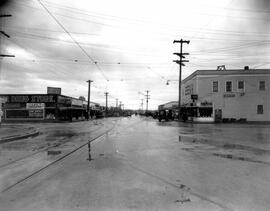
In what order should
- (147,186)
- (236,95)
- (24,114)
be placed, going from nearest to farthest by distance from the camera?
1. (147,186)
2. (236,95)
3. (24,114)

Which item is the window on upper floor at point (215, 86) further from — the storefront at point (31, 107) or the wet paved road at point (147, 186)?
the wet paved road at point (147, 186)

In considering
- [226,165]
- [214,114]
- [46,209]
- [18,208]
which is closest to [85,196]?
[46,209]

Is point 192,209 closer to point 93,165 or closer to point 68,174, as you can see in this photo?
point 68,174

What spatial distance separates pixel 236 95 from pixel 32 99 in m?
39.7

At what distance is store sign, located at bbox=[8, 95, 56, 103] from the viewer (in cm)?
5703

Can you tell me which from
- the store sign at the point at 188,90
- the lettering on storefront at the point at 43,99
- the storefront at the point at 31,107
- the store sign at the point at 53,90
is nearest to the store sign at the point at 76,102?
the store sign at the point at 53,90

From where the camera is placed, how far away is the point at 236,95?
45312 millimetres

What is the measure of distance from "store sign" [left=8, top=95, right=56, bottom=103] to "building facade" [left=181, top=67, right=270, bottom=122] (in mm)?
29003

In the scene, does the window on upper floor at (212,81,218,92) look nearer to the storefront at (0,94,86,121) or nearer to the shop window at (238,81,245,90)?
the shop window at (238,81,245,90)

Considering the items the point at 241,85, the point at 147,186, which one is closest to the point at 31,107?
the point at 241,85

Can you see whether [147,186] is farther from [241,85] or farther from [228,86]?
[241,85]

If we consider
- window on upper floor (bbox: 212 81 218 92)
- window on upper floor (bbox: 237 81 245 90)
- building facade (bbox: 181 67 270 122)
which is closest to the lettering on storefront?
building facade (bbox: 181 67 270 122)

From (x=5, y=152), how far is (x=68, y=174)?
603cm

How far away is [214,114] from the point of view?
45.7m
